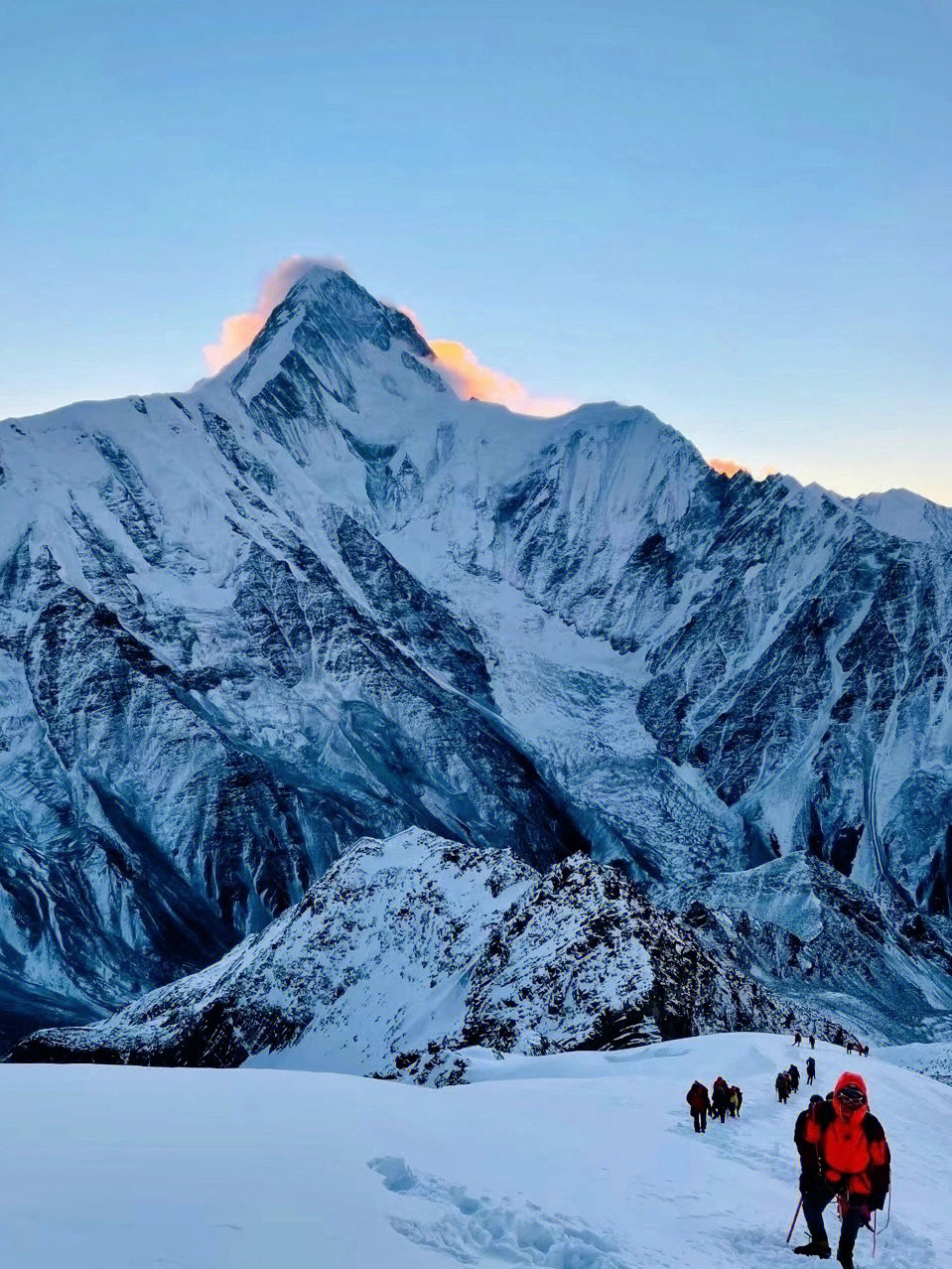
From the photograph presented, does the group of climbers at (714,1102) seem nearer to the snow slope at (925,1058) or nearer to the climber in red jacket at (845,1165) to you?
the climber in red jacket at (845,1165)

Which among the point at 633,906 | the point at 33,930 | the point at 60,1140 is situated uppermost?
the point at 60,1140

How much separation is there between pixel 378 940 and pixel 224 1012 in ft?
43.6

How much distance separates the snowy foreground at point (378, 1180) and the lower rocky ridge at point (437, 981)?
2688 cm

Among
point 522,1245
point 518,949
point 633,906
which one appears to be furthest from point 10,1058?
point 522,1245

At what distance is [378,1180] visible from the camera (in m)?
15.0

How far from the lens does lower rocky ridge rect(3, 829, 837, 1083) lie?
67062 millimetres

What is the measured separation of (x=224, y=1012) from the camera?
94000mm

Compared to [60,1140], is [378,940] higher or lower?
lower

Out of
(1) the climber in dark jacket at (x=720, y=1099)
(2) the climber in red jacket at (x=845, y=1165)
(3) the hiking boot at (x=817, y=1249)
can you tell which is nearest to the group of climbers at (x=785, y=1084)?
(1) the climber in dark jacket at (x=720, y=1099)

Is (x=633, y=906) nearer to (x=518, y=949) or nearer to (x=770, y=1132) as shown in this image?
(x=518, y=949)

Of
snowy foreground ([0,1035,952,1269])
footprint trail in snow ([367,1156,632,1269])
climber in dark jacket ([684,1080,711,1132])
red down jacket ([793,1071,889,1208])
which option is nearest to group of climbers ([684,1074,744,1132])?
climber in dark jacket ([684,1080,711,1132])

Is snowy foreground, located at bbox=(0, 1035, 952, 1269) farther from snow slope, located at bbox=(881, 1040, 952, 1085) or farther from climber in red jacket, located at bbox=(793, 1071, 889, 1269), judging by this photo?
snow slope, located at bbox=(881, 1040, 952, 1085)

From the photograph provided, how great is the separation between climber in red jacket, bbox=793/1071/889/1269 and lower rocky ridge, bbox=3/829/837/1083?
115 feet

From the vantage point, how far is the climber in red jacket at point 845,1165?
13734 millimetres
